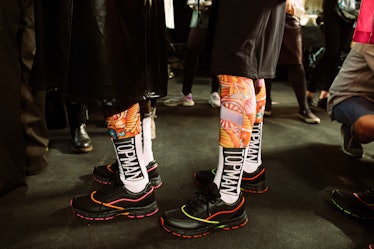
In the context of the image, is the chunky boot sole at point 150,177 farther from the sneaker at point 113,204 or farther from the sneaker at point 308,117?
the sneaker at point 308,117

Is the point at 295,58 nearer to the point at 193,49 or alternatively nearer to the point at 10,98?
the point at 193,49

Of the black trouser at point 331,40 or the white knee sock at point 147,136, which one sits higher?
the black trouser at point 331,40

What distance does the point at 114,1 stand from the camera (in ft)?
2.88

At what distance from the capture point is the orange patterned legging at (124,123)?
102 centimetres

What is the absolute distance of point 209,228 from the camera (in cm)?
108

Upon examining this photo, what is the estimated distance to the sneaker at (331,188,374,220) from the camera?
1194mm

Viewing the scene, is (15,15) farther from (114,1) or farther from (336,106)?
(336,106)

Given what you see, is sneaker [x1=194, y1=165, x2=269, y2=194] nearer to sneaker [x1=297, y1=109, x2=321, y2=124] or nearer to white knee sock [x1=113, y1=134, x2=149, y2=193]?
white knee sock [x1=113, y1=134, x2=149, y2=193]

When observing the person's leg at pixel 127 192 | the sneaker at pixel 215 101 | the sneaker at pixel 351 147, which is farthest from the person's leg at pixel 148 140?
the sneaker at pixel 215 101

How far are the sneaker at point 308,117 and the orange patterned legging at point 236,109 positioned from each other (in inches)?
58.6

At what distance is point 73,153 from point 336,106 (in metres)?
1.26

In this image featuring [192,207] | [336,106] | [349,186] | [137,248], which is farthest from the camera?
[349,186]

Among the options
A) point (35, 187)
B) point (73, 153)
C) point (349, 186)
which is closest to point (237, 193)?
point (349, 186)

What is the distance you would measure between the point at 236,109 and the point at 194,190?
1.63 feet
